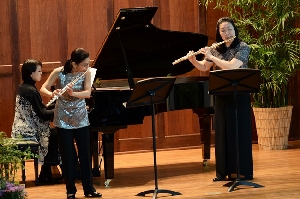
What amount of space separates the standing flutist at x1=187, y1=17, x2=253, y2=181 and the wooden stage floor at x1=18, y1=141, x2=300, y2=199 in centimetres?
17

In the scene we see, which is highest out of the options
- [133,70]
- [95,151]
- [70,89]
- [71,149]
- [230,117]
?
[133,70]

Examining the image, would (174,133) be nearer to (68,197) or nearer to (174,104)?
(174,104)

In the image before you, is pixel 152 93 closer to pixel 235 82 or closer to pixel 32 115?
pixel 235 82

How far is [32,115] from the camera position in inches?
273

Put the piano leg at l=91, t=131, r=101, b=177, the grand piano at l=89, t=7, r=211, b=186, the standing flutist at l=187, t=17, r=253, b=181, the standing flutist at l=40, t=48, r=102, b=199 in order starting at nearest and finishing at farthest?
the standing flutist at l=40, t=48, r=102, b=199, the standing flutist at l=187, t=17, r=253, b=181, the grand piano at l=89, t=7, r=211, b=186, the piano leg at l=91, t=131, r=101, b=177

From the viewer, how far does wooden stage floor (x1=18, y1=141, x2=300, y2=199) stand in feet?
19.6

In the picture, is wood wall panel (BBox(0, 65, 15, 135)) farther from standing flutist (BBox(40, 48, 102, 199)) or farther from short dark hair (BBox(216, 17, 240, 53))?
short dark hair (BBox(216, 17, 240, 53))

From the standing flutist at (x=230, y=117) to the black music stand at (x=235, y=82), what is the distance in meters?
0.38

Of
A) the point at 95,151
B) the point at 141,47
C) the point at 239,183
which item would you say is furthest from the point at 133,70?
the point at 239,183

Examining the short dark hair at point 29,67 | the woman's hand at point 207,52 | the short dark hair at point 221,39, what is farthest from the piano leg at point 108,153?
the short dark hair at point 221,39

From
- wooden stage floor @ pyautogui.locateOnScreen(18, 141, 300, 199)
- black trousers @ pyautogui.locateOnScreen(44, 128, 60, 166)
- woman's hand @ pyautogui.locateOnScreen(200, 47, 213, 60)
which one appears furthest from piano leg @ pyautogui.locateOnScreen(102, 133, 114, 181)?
woman's hand @ pyautogui.locateOnScreen(200, 47, 213, 60)

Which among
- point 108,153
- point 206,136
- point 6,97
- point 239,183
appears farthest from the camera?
point 6,97

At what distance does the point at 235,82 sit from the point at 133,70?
68.4 inches

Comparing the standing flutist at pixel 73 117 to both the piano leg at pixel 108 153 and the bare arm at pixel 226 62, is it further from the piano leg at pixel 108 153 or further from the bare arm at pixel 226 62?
the bare arm at pixel 226 62
